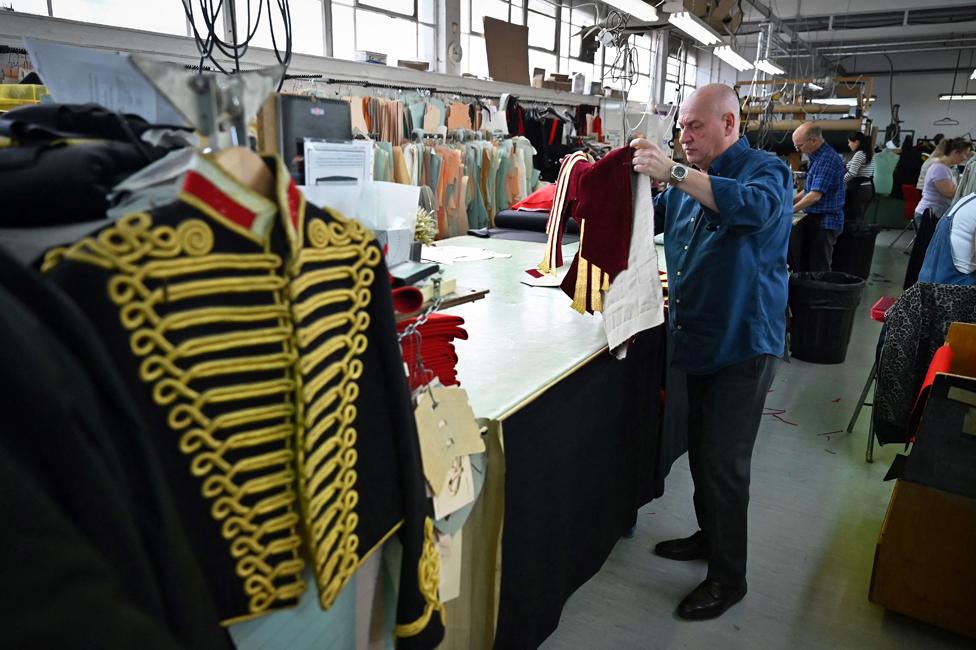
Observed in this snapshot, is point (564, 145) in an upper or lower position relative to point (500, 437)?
upper

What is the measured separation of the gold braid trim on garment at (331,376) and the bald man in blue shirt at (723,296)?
1.21 m

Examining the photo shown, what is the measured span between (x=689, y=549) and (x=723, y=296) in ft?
3.56

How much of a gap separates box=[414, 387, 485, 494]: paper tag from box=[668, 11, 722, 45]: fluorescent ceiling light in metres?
4.84

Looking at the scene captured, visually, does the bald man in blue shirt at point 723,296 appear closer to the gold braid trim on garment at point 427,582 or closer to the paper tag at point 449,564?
the paper tag at point 449,564

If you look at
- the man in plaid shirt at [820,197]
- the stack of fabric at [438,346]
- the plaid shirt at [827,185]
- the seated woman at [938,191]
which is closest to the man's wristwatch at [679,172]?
the stack of fabric at [438,346]

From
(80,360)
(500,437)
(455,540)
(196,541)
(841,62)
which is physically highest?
(841,62)

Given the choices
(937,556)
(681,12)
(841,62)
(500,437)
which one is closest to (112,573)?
(500,437)

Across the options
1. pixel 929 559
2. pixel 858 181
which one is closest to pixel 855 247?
pixel 858 181

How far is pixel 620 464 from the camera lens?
236 centimetres

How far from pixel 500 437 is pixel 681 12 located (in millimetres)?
4773

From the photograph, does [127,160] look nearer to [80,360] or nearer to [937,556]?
[80,360]

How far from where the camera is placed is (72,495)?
0.64 m

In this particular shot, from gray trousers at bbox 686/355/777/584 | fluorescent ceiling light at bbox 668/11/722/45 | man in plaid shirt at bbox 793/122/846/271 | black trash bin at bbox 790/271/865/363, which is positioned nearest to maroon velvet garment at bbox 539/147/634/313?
gray trousers at bbox 686/355/777/584

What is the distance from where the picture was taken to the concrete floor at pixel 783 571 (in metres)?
2.14
